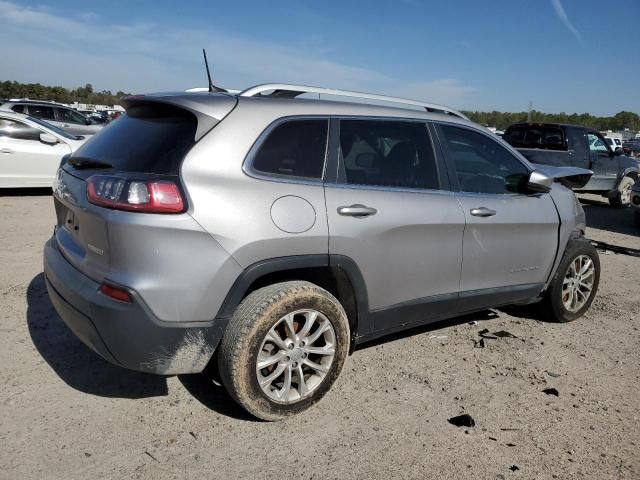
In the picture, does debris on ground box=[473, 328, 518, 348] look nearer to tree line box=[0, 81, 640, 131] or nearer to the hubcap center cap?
the hubcap center cap

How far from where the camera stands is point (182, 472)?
259 cm

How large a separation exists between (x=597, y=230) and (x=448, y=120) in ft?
22.9

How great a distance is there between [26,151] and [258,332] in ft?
28.3

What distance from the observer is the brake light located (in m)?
2.56

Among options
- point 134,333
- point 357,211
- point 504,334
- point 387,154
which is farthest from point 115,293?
point 504,334

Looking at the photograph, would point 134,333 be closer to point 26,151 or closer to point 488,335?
point 488,335

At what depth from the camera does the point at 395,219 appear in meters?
3.27

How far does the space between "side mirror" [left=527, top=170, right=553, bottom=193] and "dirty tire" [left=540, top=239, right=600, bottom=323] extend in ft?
2.25

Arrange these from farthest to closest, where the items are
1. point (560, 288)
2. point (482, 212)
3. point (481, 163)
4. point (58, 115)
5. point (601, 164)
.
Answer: point (58, 115) → point (601, 164) → point (560, 288) → point (481, 163) → point (482, 212)

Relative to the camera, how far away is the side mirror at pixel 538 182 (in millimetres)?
4117

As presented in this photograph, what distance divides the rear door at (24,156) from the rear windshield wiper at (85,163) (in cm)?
735

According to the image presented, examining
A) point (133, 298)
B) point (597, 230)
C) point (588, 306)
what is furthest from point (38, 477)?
point (597, 230)

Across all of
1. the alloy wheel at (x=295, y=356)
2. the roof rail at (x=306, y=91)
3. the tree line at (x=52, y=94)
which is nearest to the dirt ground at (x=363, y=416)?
Result: the alloy wheel at (x=295, y=356)

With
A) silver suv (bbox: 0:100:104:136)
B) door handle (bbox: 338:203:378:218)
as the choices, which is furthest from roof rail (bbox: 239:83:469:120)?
silver suv (bbox: 0:100:104:136)
